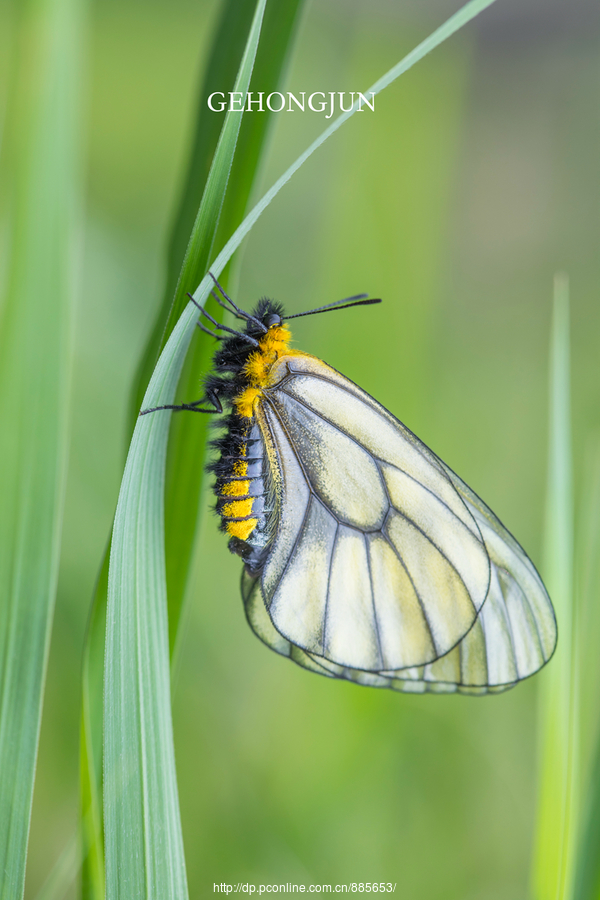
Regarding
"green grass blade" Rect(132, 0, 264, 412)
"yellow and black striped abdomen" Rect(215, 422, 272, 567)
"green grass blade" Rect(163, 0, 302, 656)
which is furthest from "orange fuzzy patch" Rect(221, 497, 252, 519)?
"green grass blade" Rect(132, 0, 264, 412)

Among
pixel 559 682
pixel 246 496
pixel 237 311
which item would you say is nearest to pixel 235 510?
pixel 246 496

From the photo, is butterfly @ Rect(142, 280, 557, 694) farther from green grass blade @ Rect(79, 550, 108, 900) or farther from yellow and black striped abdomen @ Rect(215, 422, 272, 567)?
green grass blade @ Rect(79, 550, 108, 900)

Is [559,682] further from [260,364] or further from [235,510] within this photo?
[260,364]

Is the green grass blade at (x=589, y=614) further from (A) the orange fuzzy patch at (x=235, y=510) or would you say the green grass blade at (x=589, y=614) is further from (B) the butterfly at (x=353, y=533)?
(A) the orange fuzzy patch at (x=235, y=510)

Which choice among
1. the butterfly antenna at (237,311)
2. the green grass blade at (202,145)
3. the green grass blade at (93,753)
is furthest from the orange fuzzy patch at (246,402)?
the green grass blade at (93,753)

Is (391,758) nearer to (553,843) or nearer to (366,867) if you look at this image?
(366,867)
